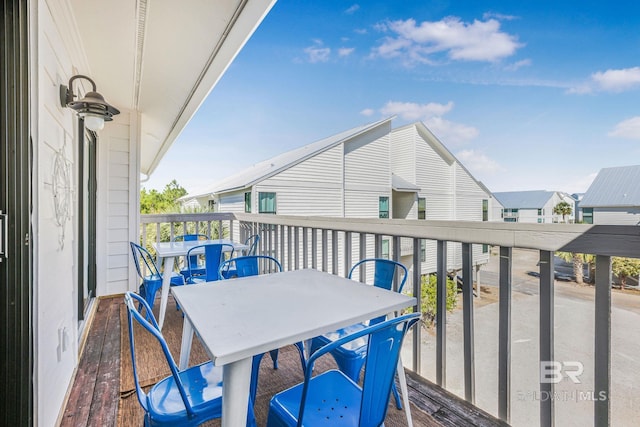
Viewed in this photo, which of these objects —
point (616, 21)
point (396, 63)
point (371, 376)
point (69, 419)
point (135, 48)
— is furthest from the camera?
point (396, 63)

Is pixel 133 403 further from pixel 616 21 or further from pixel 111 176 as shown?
pixel 616 21

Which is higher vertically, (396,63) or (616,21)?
(396,63)

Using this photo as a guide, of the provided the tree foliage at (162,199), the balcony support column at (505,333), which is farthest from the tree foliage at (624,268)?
the tree foliage at (162,199)

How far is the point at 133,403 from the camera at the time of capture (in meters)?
1.84

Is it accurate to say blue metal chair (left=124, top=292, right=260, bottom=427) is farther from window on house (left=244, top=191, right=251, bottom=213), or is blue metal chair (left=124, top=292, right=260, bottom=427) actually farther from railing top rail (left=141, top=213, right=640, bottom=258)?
window on house (left=244, top=191, right=251, bottom=213)

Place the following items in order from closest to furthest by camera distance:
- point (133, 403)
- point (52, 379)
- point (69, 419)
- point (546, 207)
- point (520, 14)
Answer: point (52, 379), point (69, 419), point (133, 403), point (520, 14), point (546, 207)

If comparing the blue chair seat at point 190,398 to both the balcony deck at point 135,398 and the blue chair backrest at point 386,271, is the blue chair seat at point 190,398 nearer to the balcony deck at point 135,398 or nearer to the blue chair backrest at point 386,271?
the balcony deck at point 135,398

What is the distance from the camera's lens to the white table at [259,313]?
984 mm

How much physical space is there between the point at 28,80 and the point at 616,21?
14.6 m

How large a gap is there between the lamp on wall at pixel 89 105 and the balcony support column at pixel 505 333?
2.66 meters

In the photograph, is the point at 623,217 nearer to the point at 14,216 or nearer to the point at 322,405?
the point at 322,405

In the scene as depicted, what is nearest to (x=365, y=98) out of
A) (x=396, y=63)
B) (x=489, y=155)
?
(x=396, y=63)

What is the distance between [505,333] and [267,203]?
826cm

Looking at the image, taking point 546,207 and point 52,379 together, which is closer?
point 52,379
